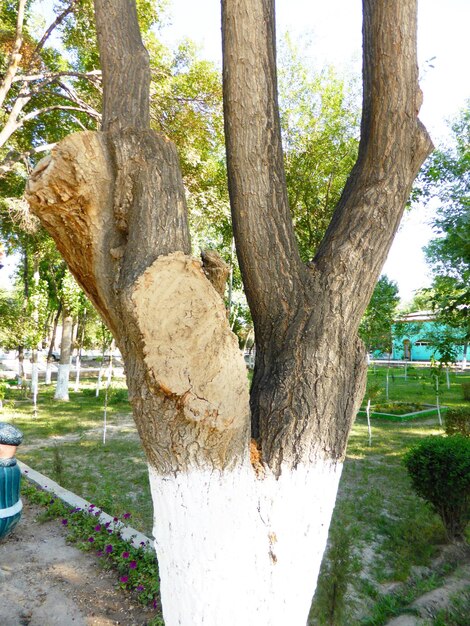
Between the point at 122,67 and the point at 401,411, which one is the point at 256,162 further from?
the point at 401,411

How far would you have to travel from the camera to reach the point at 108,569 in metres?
4.06

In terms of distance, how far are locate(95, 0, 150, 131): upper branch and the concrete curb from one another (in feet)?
12.2

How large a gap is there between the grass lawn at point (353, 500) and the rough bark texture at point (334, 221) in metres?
2.14

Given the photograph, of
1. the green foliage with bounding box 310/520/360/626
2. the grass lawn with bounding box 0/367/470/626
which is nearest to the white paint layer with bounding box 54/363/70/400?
the grass lawn with bounding box 0/367/470/626

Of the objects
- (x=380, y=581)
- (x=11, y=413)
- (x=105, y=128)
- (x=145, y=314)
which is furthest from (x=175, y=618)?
(x=11, y=413)

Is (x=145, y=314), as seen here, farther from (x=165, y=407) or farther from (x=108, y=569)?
(x=108, y=569)

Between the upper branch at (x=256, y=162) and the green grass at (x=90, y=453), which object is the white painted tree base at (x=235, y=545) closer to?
the upper branch at (x=256, y=162)

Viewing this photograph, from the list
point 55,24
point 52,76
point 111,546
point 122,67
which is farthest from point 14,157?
point 122,67

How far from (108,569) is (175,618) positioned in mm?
2789

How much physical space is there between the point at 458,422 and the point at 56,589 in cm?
731

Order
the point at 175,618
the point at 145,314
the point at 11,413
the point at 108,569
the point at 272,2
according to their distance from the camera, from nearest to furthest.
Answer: the point at 145,314 < the point at 175,618 < the point at 272,2 < the point at 108,569 < the point at 11,413

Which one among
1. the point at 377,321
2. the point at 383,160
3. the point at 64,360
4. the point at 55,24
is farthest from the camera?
the point at 64,360

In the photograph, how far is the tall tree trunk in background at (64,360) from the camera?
14.7 m

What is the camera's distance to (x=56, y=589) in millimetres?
3760
